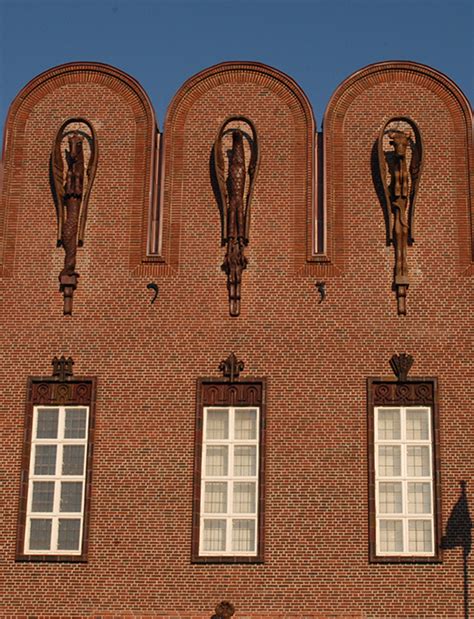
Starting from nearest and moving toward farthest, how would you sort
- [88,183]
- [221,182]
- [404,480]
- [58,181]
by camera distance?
[404,480] → [221,182] → [58,181] → [88,183]

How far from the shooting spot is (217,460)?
2586 cm

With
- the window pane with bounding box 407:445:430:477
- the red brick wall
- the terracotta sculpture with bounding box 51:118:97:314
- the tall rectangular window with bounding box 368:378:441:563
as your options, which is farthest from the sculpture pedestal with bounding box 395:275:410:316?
the terracotta sculpture with bounding box 51:118:97:314

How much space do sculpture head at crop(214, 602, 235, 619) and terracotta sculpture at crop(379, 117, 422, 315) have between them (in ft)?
24.7

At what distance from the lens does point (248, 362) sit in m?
26.3

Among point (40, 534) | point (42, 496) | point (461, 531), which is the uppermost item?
point (42, 496)

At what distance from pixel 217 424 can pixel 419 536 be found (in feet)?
16.3

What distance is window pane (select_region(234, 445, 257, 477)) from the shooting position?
2573cm

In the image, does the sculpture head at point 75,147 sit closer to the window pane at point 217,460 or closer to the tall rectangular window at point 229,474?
the tall rectangular window at point 229,474

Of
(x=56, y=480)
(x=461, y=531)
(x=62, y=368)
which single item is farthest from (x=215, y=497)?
(x=461, y=531)

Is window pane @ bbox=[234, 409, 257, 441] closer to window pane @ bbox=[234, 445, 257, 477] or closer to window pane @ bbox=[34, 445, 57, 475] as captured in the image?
window pane @ bbox=[234, 445, 257, 477]

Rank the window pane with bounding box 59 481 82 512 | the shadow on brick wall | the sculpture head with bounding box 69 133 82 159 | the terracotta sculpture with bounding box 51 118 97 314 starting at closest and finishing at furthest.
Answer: the shadow on brick wall < the window pane with bounding box 59 481 82 512 < the terracotta sculpture with bounding box 51 118 97 314 < the sculpture head with bounding box 69 133 82 159

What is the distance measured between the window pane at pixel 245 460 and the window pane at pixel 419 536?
11.7ft

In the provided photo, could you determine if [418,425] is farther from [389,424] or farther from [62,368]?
[62,368]

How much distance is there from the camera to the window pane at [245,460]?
25734 mm
